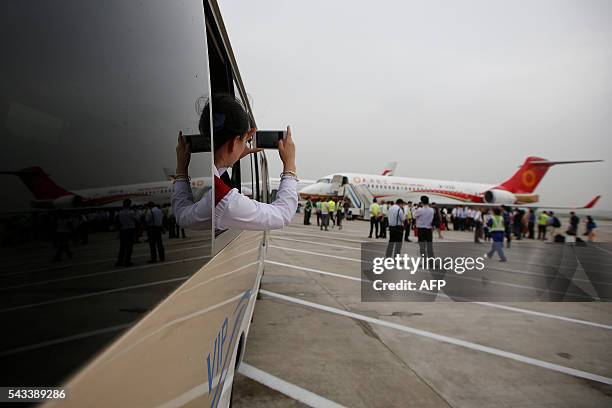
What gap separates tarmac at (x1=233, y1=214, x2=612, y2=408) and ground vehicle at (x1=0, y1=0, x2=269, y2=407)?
2.25 meters

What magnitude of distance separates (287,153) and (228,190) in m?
0.26

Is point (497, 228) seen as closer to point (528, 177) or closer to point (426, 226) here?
point (426, 226)

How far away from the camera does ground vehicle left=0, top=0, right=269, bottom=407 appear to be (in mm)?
510

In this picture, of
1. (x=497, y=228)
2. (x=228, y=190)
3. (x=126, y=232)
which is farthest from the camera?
(x=497, y=228)

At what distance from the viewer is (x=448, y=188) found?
100.0ft

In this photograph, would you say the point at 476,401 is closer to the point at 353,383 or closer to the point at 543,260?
the point at 353,383

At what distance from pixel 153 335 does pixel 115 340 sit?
16 centimetres

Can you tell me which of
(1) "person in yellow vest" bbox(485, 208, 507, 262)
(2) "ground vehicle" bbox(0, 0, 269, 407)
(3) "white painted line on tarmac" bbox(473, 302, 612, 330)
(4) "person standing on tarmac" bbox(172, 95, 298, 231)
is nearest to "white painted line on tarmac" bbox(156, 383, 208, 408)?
(2) "ground vehicle" bbox(0, 0, 269, 407)

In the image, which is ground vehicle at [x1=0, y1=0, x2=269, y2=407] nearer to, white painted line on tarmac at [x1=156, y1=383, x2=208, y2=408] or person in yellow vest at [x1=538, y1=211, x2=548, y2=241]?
white painted line on tarmac at [x1=156, y1=383, x2=208, y2=408]

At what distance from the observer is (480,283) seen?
24.3 ft

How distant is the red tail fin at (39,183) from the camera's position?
1.73 ft

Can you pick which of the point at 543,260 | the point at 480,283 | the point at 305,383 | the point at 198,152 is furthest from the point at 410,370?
the point at 543,260

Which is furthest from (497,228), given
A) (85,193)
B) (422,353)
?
(85,193)

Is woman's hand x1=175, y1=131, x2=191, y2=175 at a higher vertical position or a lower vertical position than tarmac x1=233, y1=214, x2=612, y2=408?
higher
